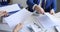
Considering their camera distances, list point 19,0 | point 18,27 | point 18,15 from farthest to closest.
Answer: point 19,0, point 18,15, point 18,27

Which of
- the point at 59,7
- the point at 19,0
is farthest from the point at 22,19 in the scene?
the point at 59,7

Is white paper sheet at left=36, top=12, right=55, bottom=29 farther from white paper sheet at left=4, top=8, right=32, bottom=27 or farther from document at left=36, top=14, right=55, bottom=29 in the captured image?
white paper sheet at left=4, top=8, right=32, bottom=27

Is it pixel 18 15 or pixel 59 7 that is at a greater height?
pixel 18 15

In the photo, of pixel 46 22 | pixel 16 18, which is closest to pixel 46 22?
pixel 46 22

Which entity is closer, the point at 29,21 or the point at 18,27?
the point at 18,27

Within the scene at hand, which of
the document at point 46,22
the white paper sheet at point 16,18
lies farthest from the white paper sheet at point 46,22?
the white paper sheet at point 16,18

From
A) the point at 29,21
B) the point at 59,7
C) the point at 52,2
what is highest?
the point at 52,2

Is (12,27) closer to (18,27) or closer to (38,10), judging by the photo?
(18,27)

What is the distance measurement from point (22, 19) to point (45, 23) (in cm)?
21

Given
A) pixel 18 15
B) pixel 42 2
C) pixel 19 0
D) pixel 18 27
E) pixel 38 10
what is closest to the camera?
pixel 18 27

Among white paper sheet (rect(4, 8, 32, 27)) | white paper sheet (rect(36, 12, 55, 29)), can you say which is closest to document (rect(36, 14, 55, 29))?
white paper sheet (rect(36, 12, 55, 29))

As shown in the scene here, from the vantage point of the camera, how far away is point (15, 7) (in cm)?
137

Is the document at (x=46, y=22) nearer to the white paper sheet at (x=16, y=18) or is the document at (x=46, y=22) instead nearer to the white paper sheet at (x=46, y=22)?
the white paper sheet at (x=46, y=22)

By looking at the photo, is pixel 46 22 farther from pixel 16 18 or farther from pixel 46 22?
pixel 16 18
